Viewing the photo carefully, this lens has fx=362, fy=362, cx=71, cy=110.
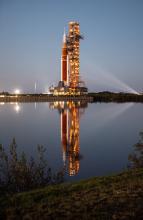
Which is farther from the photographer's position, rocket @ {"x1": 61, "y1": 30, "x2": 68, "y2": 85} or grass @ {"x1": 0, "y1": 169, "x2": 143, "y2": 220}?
rocket @ {"x1": 61, "y1": 30, "x2": 68, "y2": 85}

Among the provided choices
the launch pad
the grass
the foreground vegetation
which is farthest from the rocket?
the grass

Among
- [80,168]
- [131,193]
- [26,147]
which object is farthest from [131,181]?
[26,147]

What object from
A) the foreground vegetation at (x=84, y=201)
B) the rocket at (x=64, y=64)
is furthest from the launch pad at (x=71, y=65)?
the foreground vegetation at (x=84, y=201)

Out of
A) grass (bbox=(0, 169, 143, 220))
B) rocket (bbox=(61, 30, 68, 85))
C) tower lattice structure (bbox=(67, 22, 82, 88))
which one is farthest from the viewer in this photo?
rocket (bbox=(61, 30, 68, 85))

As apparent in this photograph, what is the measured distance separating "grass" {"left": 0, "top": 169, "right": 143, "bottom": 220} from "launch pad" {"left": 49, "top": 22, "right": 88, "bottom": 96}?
9659 centimetres

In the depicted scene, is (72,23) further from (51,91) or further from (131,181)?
(131,181)

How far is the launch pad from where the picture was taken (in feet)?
342

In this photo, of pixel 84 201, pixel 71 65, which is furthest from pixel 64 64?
pixel 84 201

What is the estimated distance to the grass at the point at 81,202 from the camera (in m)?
5.33

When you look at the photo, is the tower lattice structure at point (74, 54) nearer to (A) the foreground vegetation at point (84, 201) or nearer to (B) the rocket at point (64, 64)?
(B) the rocket at point (64, 64)

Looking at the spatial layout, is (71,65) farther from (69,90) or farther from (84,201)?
(84,201)

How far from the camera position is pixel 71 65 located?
342 ft

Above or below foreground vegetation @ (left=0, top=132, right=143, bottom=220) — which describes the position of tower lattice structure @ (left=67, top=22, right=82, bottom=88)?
above

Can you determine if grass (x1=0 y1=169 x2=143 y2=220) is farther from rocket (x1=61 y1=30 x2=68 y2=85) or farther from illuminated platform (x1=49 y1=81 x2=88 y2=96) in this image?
rocket (x1=61 y1=30 x2=68 y2=85)
